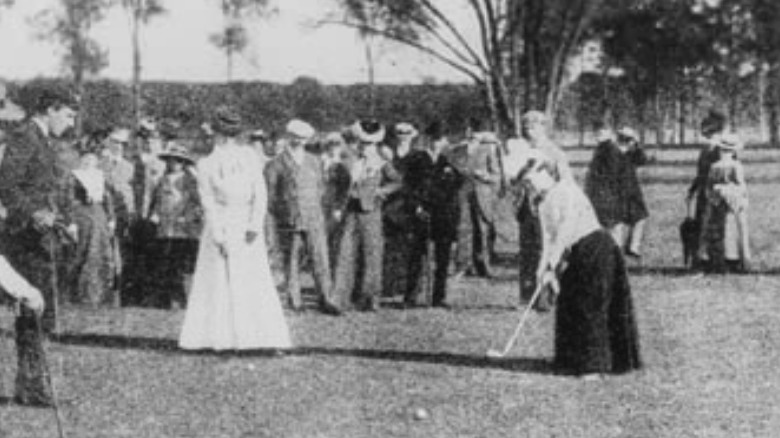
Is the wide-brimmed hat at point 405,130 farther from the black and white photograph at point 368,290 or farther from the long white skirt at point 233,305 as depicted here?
the long white skirt at point 233,305

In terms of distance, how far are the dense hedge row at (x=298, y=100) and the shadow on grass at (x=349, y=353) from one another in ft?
159

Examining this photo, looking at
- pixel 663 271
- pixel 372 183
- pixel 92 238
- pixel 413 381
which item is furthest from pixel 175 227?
pixel 663 271

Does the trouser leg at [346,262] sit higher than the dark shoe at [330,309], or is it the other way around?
the trouser leg at [346,262]

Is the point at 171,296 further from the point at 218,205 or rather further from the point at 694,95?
the point at 694,95

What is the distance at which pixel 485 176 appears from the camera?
17703 millimetres

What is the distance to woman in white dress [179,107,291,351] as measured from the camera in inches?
438

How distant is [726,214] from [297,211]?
18.5 ft

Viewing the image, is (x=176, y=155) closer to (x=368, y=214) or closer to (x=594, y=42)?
(x=368, y=214)

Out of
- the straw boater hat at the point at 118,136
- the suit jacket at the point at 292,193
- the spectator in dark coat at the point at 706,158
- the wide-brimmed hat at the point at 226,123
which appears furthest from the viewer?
the spectator in dark coat at the point at 706,158

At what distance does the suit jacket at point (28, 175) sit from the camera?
9492mm

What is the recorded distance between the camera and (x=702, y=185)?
17.9 metres

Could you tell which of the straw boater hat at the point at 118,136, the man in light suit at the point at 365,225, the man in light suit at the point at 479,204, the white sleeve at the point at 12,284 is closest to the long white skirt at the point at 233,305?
the man in light suit at the point at 365,225

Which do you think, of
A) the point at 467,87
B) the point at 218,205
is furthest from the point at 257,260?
the point at 467,87

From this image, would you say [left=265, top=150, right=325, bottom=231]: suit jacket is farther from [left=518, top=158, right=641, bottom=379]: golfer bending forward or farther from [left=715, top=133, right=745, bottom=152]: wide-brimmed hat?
[left=715, top=133, right=745, bottom=152]: wide-brimmed hat
